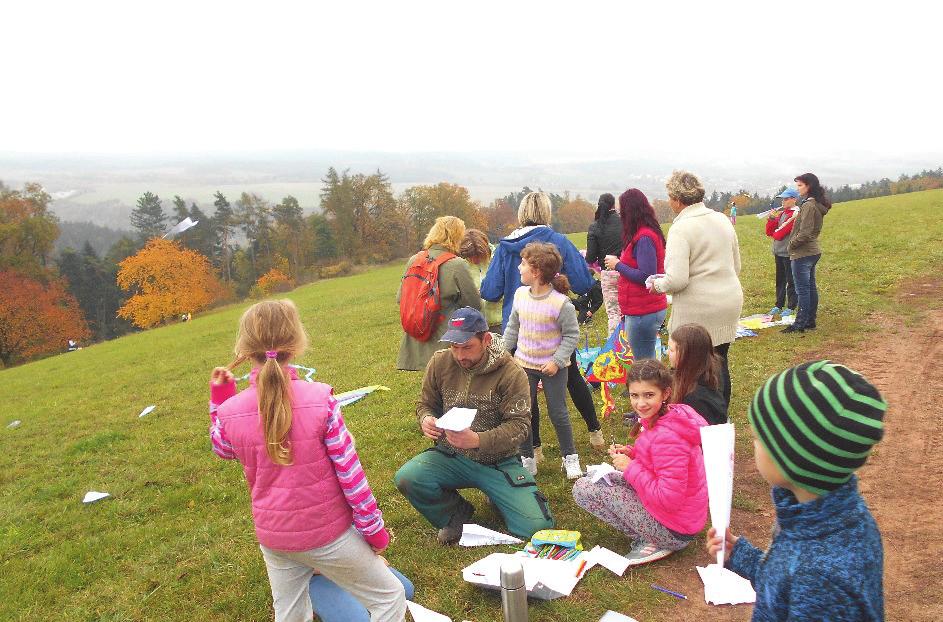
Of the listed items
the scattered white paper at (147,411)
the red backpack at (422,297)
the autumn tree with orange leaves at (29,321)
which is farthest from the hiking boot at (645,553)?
the autumn tree with orange leaves at (29,321)

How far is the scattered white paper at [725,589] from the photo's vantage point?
11.5 feet

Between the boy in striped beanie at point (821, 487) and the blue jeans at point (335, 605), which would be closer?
the boy in striped beanie at point (821, 487)

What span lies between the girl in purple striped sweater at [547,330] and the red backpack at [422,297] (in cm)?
72

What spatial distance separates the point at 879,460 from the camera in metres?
4.97

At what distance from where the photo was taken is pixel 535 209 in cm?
560

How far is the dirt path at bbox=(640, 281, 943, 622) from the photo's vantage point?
11.3 feet

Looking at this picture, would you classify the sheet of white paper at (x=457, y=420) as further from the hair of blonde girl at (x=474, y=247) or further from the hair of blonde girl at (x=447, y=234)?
the hair of blonde girl at (x=474, y=247)

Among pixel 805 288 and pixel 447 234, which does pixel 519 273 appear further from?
pixel 805 288

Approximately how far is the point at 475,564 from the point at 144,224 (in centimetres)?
8279

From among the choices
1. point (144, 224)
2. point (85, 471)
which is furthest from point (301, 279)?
point (85, 471)

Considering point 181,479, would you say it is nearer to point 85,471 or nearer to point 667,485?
point 85,471

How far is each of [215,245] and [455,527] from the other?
73383mm

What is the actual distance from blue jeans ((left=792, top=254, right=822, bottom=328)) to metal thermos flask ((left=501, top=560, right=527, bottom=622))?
715 cm

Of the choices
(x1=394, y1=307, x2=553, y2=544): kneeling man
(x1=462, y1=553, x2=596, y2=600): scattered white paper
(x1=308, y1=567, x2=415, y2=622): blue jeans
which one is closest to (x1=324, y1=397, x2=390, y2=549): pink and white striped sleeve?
(x1=308, y1=567, x2=415, y2=622): blue jeans
